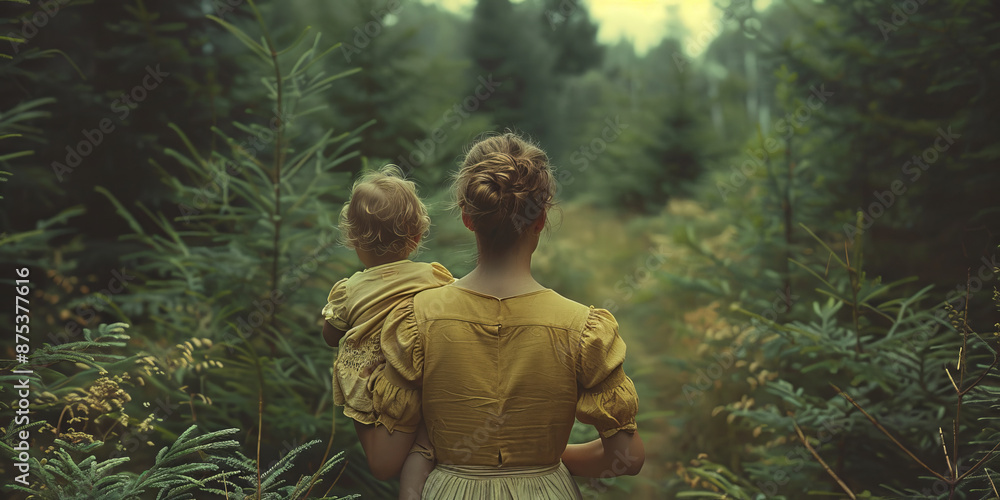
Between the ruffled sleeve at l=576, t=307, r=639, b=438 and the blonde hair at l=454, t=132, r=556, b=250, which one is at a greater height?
the blonde hair at l=454, t=132, r=556, b=250

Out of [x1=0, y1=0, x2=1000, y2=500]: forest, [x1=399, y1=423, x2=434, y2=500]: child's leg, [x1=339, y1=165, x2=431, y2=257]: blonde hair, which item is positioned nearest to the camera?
[x1=399, y1=423, x2=434, y2=500]: child's leg

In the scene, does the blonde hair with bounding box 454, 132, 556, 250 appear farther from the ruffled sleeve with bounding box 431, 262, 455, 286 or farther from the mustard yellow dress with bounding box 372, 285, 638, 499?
the ruffled sleeve with bounding box 431, 262, 455, 286

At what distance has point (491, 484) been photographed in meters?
1.52

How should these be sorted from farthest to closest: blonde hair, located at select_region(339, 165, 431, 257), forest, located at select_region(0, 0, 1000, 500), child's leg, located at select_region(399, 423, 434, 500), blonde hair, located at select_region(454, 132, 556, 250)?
forest, located at select_region(0, 0, 1000, 500) < blonde hair, located at select_region(339, 165, 431, 257) < child's leg, located at select_region(399, 423, 434, 500) < blonde hair, located at select_region(454, 132, 556, 250)

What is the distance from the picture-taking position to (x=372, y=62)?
5.07 metres

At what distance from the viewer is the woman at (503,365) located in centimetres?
148

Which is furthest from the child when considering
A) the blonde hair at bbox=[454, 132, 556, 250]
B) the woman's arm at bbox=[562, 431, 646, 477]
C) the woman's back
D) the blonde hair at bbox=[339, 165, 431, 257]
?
the woman's arm at bbox=[562, 431, 646, 477]

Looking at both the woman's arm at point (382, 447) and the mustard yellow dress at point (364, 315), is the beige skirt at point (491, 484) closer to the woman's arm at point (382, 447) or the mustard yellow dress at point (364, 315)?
the woman's arm at point (382, 447)

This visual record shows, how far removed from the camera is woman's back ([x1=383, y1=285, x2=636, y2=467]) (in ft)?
4.86

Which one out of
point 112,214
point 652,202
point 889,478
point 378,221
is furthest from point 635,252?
point 378,221

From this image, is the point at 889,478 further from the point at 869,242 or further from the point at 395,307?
the point at 395,307

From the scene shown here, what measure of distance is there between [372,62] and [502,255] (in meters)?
4.04

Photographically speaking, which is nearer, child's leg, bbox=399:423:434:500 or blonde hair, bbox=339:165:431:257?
child's leg, bbox=399:423:434:500

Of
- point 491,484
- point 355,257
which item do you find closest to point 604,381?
point 491,484
